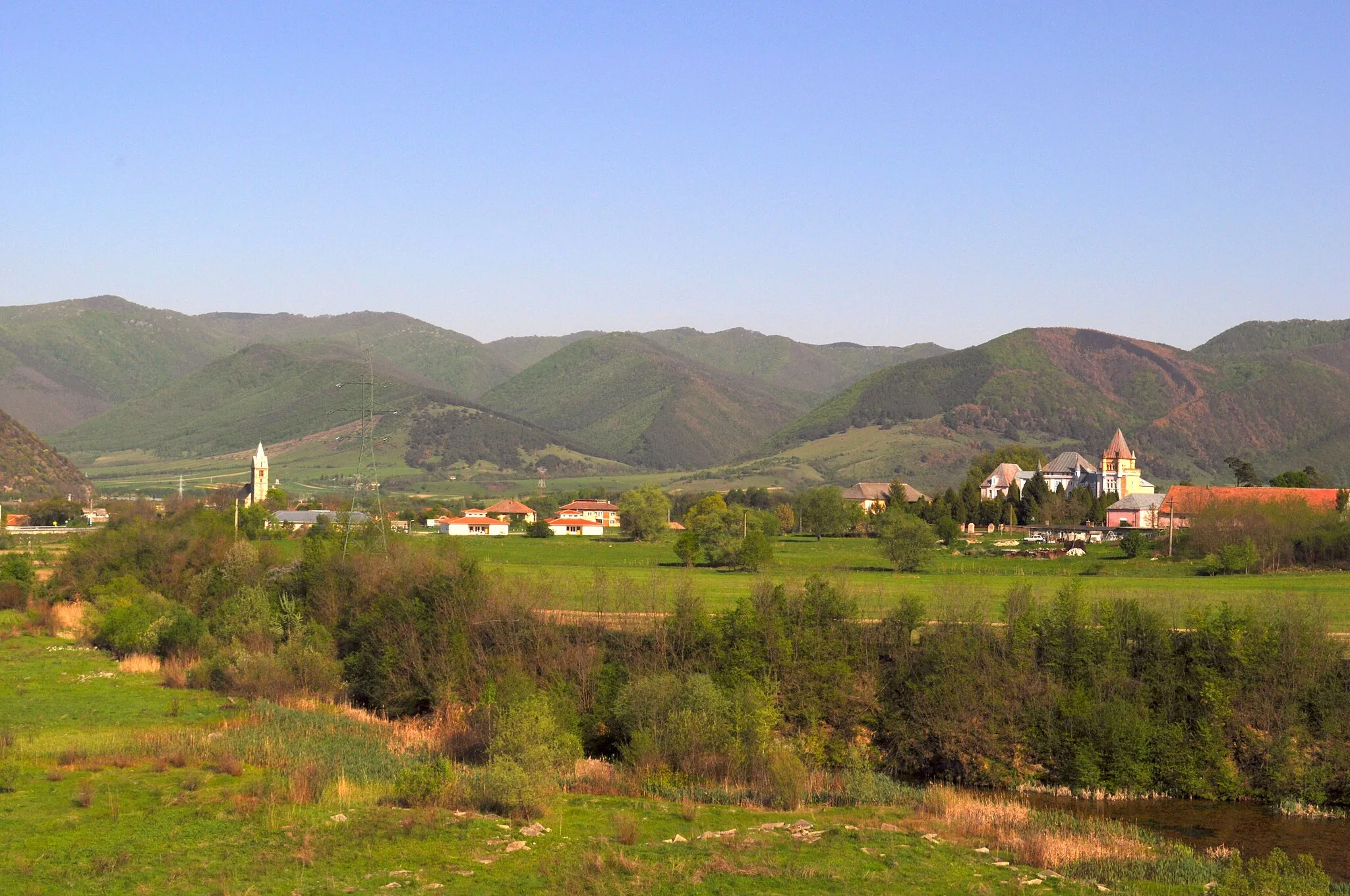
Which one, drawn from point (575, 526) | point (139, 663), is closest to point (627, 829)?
point (139, 663)

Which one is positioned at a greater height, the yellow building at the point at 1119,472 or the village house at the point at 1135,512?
the yellow building at the point at 1119,472

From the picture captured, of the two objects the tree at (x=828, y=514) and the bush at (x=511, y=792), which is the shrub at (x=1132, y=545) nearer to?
the tree at (x=828, y=514)

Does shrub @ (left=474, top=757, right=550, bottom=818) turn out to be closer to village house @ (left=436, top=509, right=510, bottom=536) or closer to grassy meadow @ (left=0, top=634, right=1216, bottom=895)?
grassy meadow @ (left=0, top=634, right=1216, bottom=895)

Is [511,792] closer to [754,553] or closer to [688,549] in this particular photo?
[754,553]

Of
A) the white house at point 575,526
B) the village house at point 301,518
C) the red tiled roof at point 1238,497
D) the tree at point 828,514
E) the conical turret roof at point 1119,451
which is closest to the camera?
the red tiled roof at point 1238,497

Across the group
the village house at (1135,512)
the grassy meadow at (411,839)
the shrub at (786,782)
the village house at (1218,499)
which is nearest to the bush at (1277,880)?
the grassy meadow at (411,839)

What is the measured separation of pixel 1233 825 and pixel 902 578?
36.1 metres

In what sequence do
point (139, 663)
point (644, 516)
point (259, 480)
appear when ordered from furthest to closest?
point (259, 480) < point (644, 516) < point (139, 663)

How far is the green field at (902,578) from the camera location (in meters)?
47.4

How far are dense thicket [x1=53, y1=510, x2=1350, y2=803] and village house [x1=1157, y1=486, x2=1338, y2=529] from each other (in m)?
52.6

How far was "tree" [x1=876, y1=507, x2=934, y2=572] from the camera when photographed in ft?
245

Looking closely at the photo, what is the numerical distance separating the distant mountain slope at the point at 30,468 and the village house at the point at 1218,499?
12994 centimetres

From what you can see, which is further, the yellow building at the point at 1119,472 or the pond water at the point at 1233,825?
the yellow building at the point at 1119,472

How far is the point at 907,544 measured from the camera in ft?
246
